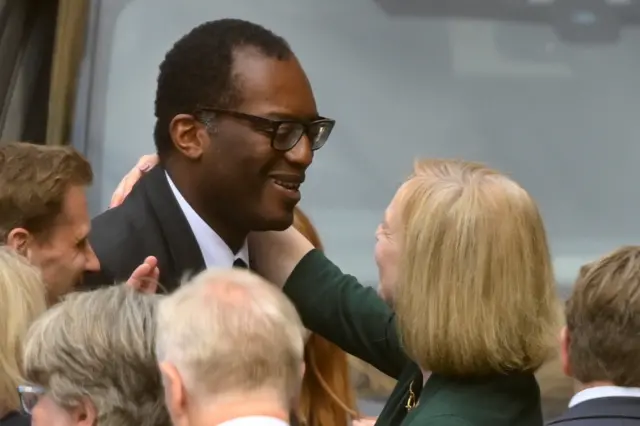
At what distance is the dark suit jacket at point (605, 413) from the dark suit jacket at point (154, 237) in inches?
26.2

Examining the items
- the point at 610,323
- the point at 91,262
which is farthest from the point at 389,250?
the point at 91,262

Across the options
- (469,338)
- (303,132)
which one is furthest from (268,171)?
(469,338)

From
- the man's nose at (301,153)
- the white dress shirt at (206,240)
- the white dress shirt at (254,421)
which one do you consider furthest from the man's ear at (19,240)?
the white dress shirt at (254,421)

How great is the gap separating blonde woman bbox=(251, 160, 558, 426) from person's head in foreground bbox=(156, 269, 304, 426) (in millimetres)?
391

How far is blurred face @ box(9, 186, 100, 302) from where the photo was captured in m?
2.38

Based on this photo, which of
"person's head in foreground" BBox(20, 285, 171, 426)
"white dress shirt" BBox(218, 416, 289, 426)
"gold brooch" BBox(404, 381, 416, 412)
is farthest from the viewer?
"gold brooch" BBox(404, 381, 416, 412)

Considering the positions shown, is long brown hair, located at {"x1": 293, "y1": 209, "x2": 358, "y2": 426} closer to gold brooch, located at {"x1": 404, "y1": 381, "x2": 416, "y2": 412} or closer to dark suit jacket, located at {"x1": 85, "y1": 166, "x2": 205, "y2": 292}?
gold brooch, located at {"x1": 404, "y1": 381, "x2": 416, "y2": 412}

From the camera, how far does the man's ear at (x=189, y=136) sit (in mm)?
2164

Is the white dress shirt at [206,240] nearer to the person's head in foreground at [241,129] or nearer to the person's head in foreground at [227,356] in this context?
the person's head in foreground at [241,129]

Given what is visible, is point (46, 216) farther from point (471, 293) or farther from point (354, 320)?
point (471, 293)

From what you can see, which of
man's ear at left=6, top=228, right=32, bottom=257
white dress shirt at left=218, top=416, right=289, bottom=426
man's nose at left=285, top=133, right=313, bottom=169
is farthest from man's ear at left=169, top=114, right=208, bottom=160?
white dress shirt at left=218, top=416, right=289, bottom=426

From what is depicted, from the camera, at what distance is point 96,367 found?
1.77 metres

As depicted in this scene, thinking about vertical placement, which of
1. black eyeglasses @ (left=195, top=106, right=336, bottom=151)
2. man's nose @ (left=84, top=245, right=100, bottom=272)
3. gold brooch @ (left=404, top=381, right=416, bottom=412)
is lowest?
gold brooch @ (left=404, top=381, right=416, bottom=412)

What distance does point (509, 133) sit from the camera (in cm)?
312
